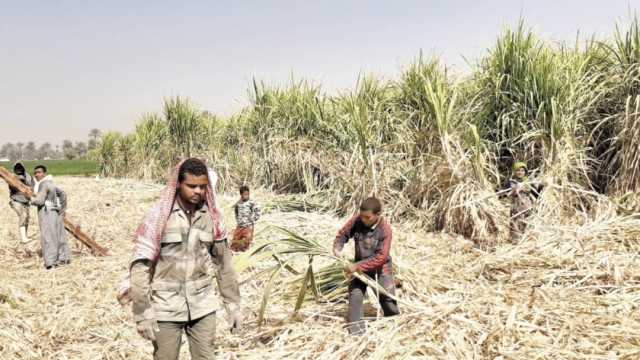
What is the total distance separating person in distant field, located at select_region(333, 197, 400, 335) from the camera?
11.8ft

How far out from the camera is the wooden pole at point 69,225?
674 centimetres

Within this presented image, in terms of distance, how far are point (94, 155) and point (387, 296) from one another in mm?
17084

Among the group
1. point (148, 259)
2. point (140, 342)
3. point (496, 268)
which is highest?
point (148, 259)

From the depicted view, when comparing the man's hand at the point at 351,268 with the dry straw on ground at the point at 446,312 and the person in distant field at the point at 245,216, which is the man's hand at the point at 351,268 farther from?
the person in distant field at the point at 245,216

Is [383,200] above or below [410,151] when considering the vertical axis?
below

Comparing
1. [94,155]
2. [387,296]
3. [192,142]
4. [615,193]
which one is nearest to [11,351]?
[387,296]

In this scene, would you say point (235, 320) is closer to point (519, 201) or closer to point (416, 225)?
point (519, 201)

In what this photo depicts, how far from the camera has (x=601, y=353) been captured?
9.46 feet

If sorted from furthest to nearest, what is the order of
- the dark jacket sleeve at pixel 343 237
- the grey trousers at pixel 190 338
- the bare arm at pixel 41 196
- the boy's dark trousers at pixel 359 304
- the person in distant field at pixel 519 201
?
1. the bare arm at pixel 41 196
2. the person in distant field at pixel 519 201
3. the dark jacket sleeve at pixel 343 237
4. the boy's dark trousers at pixel 359 304
5. the grey trousers at pixel 190 338

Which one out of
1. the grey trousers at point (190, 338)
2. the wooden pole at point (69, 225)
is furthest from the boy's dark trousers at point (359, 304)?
the wooden pole at point (69, 225)

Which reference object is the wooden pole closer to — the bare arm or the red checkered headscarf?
the bare arm

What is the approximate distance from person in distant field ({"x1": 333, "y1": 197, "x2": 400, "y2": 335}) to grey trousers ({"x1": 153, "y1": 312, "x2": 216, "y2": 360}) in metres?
1.16

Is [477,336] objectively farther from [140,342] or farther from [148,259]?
[140,342]

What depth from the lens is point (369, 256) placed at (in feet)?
12.4
